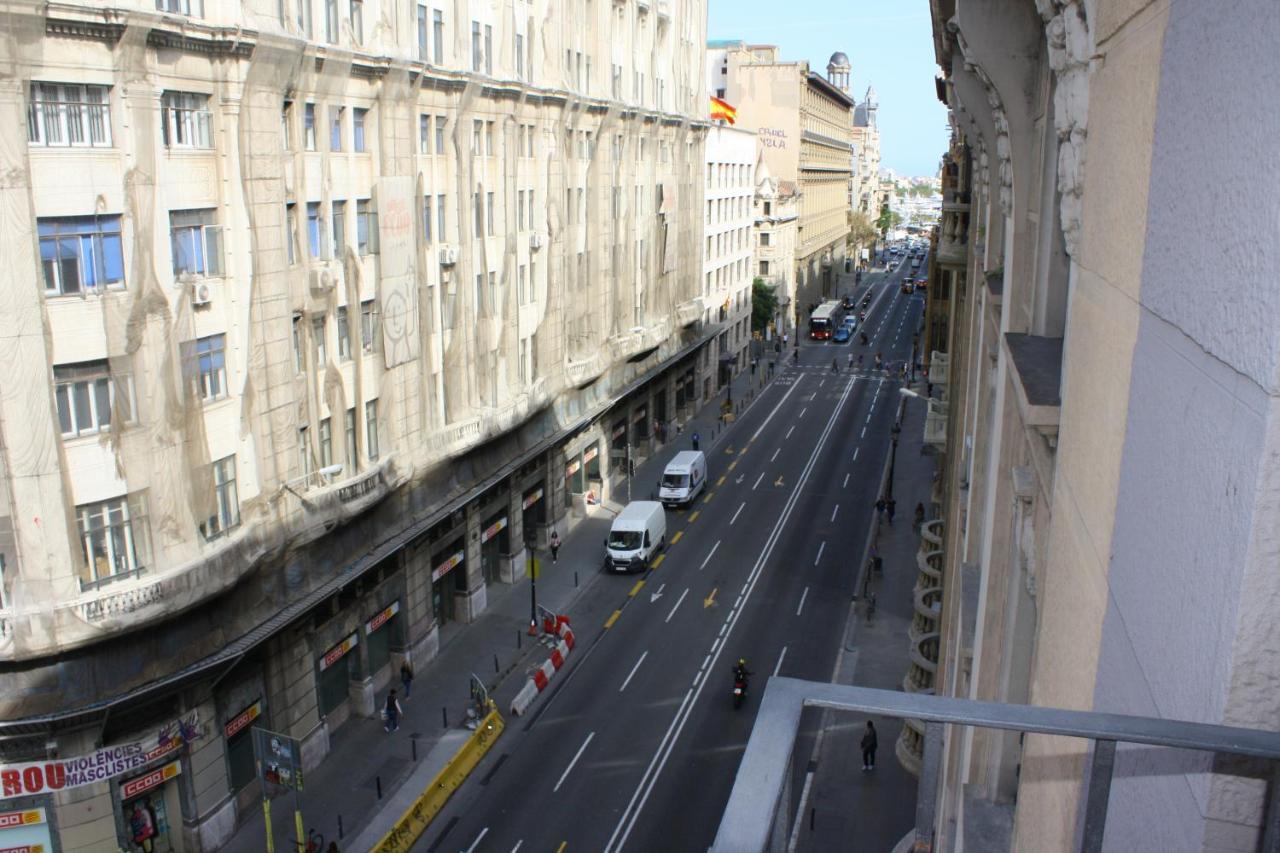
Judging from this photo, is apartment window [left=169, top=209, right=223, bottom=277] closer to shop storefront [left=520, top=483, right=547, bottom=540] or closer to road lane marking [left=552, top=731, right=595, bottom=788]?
road lane marking [left=552, top=731, right=595, bottom=788]

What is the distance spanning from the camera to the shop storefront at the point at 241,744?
24781 millimetres

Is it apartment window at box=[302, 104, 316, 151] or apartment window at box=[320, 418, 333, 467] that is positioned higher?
apartment window at box=[302, 104, 316, 151]

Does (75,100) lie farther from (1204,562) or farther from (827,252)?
(827,252)

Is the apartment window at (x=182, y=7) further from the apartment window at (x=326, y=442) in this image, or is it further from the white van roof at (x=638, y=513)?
the white van roof at (x=638, y=513)

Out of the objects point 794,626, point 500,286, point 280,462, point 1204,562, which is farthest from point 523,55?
point 1204,562

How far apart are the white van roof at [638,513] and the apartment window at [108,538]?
22494 mm

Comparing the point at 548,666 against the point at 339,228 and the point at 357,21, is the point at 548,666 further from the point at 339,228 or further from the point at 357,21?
the point at 357,21

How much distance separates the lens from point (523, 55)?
3725 cm

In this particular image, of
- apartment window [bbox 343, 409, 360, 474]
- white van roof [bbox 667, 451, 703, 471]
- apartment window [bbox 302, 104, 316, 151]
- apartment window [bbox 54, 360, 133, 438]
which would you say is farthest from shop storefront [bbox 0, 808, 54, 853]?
white van roof [bbox 667, 451, 703, 471]

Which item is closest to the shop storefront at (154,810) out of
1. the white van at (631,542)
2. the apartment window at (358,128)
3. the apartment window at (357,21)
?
the apartment window at (358,128)

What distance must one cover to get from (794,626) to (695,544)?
→ 9209 millimetres

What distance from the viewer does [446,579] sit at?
3628 centimetres

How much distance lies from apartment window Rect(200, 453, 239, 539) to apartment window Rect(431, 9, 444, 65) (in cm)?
1456

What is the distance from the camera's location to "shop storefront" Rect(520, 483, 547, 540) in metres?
42.4
